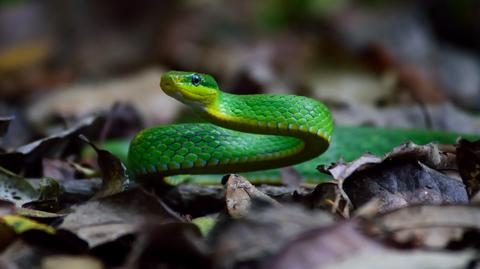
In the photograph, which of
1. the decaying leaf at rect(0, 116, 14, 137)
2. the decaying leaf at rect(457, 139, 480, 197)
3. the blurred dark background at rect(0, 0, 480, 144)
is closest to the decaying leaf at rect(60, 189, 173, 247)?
the decaying leaf at rect(0, 116, 14, 137)

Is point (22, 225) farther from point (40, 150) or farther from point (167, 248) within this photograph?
point (40, 150)

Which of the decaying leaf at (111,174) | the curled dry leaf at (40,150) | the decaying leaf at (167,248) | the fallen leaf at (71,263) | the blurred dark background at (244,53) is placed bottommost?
the blurred dark background at (244,53)

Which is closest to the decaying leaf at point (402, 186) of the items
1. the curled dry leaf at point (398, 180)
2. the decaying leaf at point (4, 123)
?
the curled dry leaf at point (398, 180)

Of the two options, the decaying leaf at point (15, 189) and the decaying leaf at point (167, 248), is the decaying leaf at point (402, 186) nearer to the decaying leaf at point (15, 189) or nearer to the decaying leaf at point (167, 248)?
the decaying leaf at point (167, 248)

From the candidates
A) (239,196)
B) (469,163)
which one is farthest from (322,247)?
(469,163)

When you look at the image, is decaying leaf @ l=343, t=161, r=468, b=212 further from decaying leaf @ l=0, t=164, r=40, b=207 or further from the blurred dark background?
the blurred dark background

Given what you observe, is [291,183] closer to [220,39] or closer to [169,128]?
[169,128]
